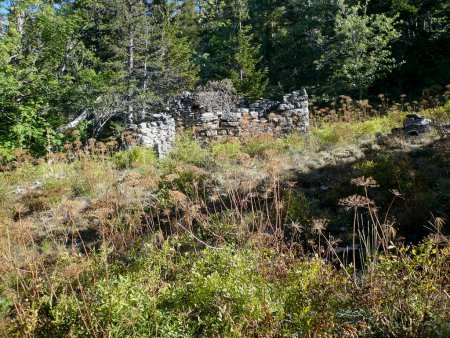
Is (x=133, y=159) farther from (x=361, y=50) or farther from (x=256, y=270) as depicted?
(x=361, y=50)

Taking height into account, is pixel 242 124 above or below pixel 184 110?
below

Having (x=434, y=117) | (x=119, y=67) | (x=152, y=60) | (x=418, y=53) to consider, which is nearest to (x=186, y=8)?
(x=152, y=60)

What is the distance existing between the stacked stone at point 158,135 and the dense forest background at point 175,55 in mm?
2503

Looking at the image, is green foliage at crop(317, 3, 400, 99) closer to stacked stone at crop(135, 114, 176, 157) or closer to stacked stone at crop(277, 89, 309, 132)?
stacked stone at crop(277, 89, 309, 132)

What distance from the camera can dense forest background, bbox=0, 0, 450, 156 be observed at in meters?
12.5

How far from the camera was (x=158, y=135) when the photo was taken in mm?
10875

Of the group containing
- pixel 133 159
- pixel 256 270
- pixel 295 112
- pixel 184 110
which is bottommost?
pixel 256 270

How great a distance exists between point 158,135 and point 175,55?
45.0ft

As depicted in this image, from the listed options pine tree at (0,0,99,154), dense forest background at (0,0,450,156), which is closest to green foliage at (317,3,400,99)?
dense forest background at (0,0,450,156)

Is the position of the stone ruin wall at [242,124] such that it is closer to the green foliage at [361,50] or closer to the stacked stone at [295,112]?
the stacked stone at [295,112]

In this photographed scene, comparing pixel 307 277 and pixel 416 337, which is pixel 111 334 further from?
pixel 416 337

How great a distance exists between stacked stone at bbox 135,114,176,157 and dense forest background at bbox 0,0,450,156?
2.50 metres

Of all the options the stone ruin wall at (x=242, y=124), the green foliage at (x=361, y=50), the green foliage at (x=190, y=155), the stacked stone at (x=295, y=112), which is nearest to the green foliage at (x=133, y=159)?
the green foliage at (x=190, y=155)

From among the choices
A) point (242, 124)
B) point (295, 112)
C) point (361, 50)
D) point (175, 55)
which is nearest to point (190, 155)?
point (242, 124)
